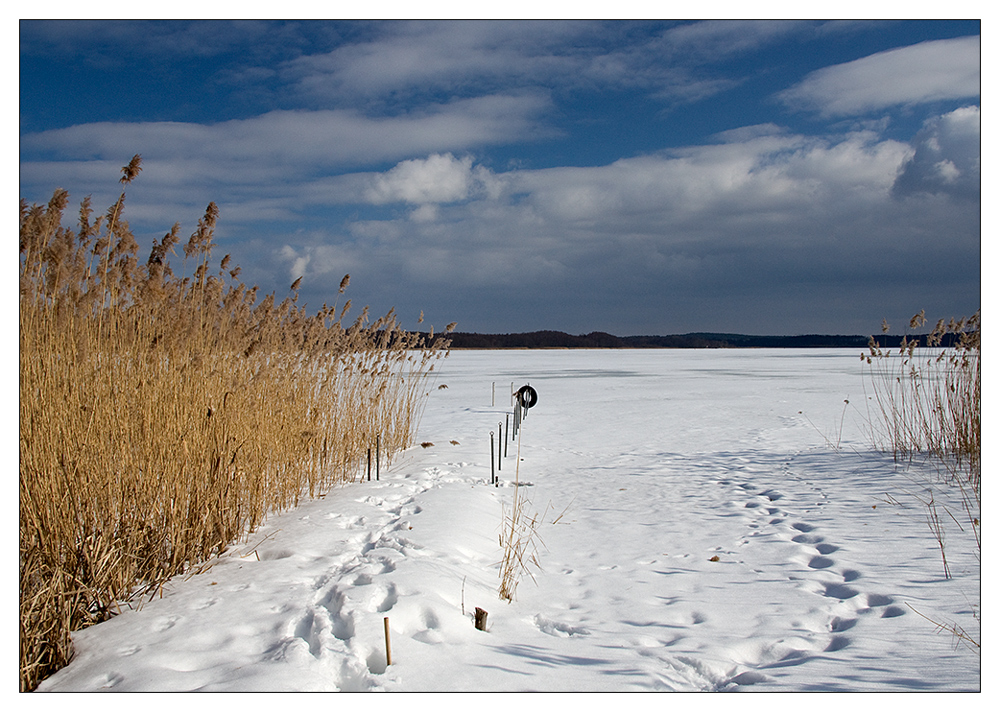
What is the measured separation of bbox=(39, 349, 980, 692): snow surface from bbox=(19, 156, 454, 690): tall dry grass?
19 cm

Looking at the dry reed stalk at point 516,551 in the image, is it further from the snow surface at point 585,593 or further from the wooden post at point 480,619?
the wooden post at point 480,619

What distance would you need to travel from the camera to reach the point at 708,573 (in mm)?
3496

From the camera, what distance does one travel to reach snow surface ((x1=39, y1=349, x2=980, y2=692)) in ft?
7.22

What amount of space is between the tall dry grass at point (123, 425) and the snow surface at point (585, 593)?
0.19 meters

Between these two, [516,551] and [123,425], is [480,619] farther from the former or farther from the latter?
[123,425]

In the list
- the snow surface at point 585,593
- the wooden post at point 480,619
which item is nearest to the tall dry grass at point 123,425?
the snow surface at point 585,593

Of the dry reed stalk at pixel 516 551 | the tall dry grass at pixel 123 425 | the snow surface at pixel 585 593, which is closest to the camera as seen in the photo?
the snow surface at pixel 585 593

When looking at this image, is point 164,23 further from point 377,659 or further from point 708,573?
point 708,573

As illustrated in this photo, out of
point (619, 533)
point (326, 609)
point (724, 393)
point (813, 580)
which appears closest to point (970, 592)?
point (813, 580)

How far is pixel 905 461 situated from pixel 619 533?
3437mm

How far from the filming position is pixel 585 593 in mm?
3240

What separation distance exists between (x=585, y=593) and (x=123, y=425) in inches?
95.4

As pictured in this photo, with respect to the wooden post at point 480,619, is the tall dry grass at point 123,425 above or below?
above

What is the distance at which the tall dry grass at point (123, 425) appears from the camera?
8.41 feet
